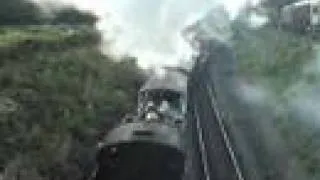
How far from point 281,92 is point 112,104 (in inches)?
406

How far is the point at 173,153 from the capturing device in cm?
1728

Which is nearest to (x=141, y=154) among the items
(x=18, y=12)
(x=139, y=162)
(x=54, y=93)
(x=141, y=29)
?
(x=139, y=162)

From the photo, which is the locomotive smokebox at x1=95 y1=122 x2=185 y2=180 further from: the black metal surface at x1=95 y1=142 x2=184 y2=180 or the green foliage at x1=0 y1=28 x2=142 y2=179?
the green foliage at x1=0 y1=28 x2=142 y2=179

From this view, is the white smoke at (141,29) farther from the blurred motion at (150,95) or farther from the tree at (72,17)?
the tree at (72,17)

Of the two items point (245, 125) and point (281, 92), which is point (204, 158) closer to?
point (245, 125)

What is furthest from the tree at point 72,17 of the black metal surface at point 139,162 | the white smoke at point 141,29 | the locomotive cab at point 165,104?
the black metal surface at point 139,162

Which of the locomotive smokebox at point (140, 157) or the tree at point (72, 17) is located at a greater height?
the tree at point (72, 17)

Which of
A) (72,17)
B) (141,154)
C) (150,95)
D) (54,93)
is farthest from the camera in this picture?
(72,17)

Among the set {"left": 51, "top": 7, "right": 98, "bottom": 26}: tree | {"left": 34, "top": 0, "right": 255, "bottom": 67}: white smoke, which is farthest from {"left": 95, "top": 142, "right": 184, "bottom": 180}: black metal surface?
{"left": 51, "top": 7, "right": 98, "bottom": 26}: tree

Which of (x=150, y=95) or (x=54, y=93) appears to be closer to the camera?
(x=150, y=95)

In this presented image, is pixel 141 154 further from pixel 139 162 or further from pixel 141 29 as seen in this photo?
pixel 141 29

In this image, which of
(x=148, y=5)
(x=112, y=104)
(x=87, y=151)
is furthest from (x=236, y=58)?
(x=87, y=151)

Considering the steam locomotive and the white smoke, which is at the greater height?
the white smoke

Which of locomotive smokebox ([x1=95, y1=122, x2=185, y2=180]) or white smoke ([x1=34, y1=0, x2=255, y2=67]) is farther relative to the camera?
white smoke ([x1=34, y1=0, x2=255, y2=67])
